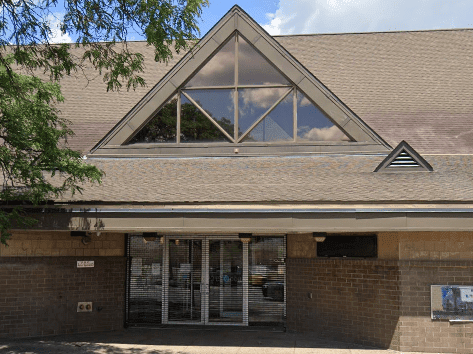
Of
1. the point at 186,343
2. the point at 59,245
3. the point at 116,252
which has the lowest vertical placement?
the point at 186,343

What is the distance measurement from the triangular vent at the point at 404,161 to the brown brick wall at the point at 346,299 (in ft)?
6.70

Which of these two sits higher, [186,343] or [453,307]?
[453,307]

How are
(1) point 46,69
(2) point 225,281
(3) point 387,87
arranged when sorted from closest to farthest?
(1) point 46,69 < (2) point 225,281 < (3) point 387,87

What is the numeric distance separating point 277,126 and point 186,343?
530 cm

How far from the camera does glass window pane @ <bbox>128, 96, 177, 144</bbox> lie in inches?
505

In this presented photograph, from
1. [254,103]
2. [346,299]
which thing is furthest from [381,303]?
[254,103]

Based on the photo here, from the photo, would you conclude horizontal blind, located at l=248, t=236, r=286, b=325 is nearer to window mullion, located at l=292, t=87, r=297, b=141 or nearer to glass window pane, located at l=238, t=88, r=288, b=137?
window mullion, located at l=292, t=87, r=297, b=141

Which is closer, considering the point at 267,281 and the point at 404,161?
the point at 404,161

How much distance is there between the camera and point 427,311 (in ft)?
33.2

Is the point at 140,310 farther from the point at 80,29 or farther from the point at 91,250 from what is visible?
the point at 80,29

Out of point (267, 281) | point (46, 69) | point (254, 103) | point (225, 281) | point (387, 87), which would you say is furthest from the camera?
point (387, 87)

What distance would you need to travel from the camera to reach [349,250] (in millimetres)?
11500

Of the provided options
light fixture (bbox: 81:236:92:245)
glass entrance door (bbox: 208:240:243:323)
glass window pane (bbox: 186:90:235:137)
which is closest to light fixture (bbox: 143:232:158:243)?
light fixture (bbox: 81:236:92:245)

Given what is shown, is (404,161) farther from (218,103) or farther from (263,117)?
(218,103)
